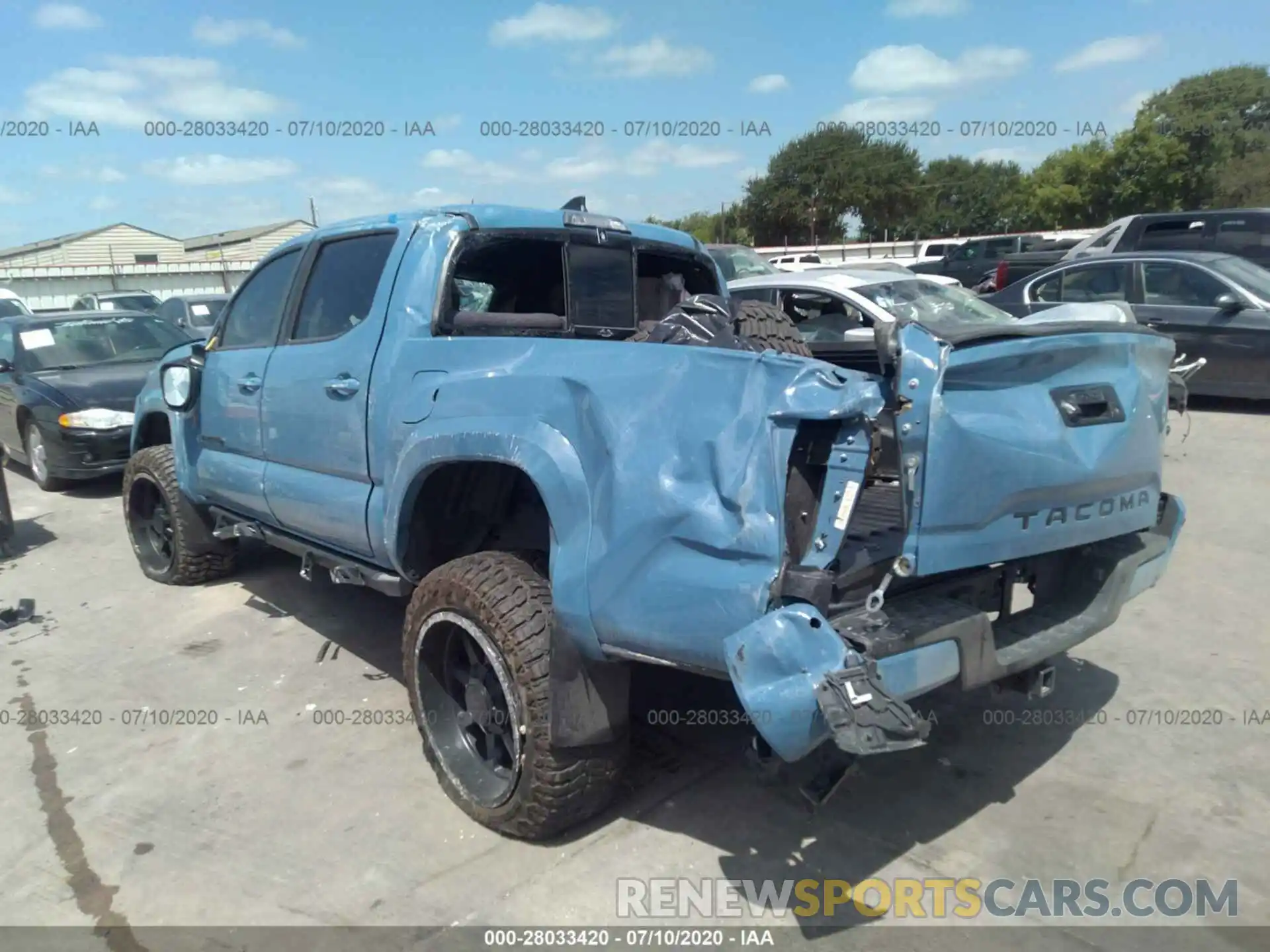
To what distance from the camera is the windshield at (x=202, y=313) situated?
48.8ft

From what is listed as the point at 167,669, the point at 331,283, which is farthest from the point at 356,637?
the point at 331,283

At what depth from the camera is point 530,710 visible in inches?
116

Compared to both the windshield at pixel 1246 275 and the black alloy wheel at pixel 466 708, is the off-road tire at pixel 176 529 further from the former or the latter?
the windshield at pixel 1246 275

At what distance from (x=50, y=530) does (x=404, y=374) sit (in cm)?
598

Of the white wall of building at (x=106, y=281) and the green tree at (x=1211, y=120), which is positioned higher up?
the green tree at (x=1211, y=120)

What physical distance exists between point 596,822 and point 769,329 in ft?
6.52

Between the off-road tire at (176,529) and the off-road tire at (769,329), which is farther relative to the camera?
the off-road tire at (176,529)

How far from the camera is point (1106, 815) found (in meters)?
3.24

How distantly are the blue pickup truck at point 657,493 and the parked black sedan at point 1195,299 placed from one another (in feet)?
22.8

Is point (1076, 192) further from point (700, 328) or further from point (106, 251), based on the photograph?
point (700, 328)

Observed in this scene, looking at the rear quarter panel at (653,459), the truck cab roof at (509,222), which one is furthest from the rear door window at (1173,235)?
the rear quarter panel at (653,459)

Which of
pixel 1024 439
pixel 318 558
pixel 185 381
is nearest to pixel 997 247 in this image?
pixel 185 381

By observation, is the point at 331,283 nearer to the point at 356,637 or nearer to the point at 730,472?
the point at 356,637

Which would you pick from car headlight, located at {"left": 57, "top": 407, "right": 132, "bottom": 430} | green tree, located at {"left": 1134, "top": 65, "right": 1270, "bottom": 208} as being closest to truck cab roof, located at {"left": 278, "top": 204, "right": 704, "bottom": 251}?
car headlight, located at {"left": 57, "top": 407, "right": 132, "bottom": 430}
